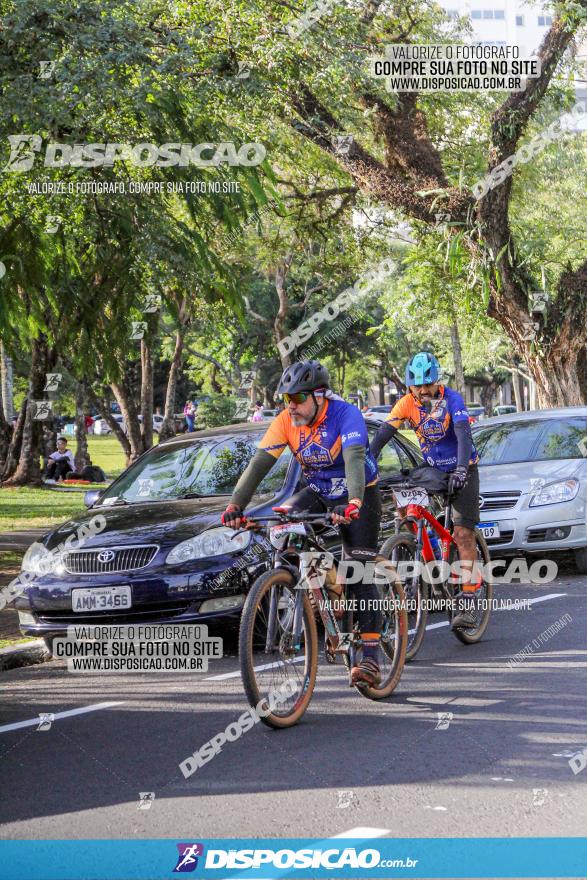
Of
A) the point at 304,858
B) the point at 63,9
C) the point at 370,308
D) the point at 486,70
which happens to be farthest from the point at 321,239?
the point at 370,308

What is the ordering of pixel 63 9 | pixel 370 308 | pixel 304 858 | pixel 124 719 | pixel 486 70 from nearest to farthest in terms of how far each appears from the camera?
1. pixel 304 858
2. pixel 124 719
3. pixel 63 9
4. pixel 486 70
5. pixel 370 308

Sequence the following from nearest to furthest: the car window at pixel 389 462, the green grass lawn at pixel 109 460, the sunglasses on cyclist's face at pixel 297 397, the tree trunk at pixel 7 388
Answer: the sunglasses on cyclist's face at pixel 297 397
the car window at pixel 389 462
the tree trunk at pixel 7 388
the green grass lawn at pixel 109 460

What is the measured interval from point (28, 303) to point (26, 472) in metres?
13.0

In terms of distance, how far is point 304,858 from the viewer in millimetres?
4371

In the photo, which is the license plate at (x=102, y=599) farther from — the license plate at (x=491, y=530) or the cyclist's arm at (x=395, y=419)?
the license plate at (x=491, y=530)

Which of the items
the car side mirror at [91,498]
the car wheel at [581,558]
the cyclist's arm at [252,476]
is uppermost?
the cyclist's arm at [252,476]

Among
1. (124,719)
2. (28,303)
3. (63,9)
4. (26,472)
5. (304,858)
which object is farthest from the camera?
(26,472)

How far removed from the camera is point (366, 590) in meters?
6.92

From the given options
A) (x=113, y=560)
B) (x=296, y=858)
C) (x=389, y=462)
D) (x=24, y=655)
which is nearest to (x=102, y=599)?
(x=113, y=560)

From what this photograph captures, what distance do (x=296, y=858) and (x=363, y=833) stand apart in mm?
349

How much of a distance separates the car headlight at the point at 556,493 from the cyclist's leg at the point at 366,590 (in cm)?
565

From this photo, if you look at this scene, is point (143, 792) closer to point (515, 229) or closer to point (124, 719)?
point (124, 719)

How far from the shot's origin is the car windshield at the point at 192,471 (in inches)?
385

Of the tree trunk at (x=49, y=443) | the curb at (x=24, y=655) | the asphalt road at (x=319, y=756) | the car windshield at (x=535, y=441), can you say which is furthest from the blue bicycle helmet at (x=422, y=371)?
the tree trunk at (x=49, y=443)
